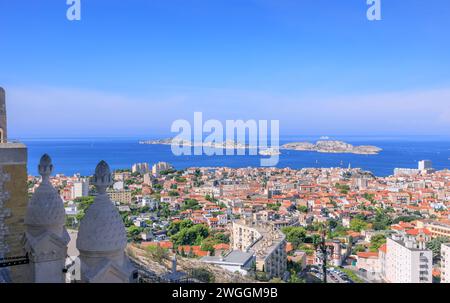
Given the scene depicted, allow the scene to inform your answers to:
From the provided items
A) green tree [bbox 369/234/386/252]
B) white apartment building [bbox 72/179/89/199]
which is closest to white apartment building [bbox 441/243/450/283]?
green tree [bbox 369/234/386/252]

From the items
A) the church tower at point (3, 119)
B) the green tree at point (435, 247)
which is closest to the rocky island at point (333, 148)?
the green tree at point (435, 247)

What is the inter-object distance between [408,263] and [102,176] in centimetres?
1018

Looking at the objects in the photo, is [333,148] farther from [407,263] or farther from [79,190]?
[407,263]

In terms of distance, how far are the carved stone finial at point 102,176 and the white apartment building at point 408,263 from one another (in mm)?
9681

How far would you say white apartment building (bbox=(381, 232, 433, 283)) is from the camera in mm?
10141

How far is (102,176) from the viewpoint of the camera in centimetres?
196

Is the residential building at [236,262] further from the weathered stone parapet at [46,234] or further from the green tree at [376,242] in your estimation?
the weathered stone parapet at [46,234]

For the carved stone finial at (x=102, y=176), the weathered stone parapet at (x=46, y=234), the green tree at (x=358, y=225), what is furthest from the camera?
the green tree at (x=358, y=225)

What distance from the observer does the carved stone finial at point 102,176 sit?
77.0 inches

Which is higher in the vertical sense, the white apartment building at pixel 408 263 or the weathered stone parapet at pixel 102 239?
the weathered stone parapet at pixel 102 239

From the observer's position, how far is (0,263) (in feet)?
7.25

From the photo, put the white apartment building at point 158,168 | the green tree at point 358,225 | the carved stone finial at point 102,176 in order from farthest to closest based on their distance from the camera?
the white apartment building at point 158,168
the green tree at point 358,225
the carved stone finial at point 102,176

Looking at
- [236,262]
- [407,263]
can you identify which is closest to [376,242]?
[407,263]

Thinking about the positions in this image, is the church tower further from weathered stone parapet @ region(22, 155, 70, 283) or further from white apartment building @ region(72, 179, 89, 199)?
white apartment building @ region(72, 179, 89, 199)
